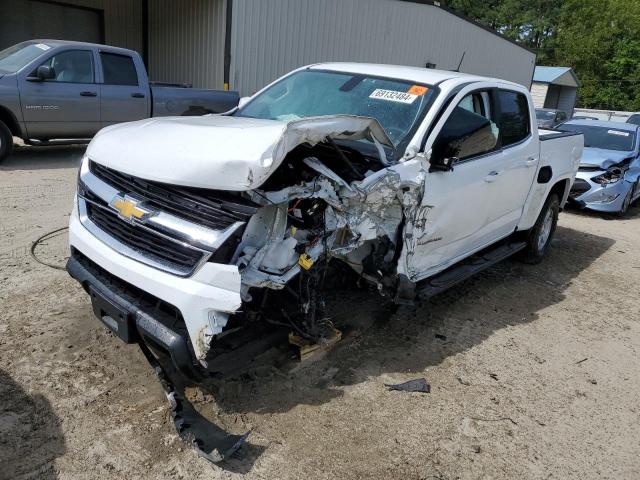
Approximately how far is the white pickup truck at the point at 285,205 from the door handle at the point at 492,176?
0.01m

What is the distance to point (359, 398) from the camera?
339 centimetres

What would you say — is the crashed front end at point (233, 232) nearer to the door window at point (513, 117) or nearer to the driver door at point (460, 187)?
the driver door at point (460, 187)

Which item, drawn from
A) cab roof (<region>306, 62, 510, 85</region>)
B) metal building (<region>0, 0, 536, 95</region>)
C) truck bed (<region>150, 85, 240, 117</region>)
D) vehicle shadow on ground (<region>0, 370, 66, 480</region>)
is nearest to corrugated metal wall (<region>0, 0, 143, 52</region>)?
metal building (<region>0, 0, 536, 95</region>)

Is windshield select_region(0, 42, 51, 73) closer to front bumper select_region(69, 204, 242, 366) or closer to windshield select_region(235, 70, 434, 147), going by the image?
windshield select_region(235, 70, 434, 147)

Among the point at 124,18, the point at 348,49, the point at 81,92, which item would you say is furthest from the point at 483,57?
the point at 81,92

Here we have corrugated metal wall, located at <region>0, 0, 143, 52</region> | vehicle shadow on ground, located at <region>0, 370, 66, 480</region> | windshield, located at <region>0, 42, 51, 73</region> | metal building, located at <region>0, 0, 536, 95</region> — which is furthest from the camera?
corrugated metal wall, located at <region>0, 0, 143, 52</region>

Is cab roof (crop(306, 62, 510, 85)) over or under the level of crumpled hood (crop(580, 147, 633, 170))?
over

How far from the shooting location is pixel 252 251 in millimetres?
2816

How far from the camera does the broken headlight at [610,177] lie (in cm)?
952

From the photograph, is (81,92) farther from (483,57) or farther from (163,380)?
(483,57)

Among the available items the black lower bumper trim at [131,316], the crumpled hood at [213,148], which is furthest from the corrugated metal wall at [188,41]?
the black lower bumper trim at [131,316]

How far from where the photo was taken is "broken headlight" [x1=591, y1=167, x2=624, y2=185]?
31.2 ft

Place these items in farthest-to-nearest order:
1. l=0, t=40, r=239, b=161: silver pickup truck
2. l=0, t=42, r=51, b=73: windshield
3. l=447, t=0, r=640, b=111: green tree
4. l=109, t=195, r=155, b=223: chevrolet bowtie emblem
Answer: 1. l=447, t=0, r=640, b=111: green tree
2. l=0, t=42, r=51, b=73: windshield
3. l=0, t=40, r=239, b=161: silver pickup truck
4. l=109, t=195, r=155, b=223: chevrolet bowtie emblem

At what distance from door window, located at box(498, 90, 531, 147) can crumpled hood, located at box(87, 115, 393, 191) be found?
6.69 feet
